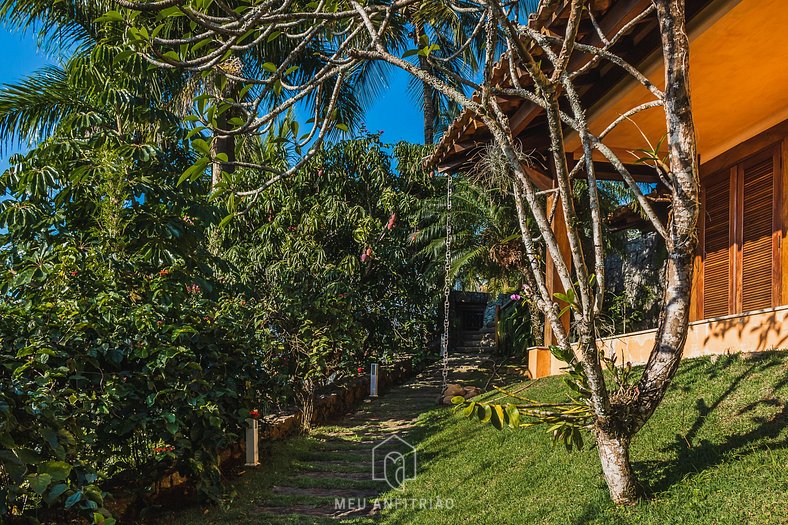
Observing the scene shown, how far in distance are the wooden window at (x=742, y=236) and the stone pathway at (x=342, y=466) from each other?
4087mm

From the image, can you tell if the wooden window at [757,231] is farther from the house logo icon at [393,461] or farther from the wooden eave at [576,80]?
the house logo icon at [393,461]

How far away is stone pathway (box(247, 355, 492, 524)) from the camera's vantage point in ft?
17.6

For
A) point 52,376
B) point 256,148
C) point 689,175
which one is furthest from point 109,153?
point 256,148

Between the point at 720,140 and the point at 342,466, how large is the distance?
621 centimetres

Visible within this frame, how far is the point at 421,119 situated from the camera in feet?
64.7

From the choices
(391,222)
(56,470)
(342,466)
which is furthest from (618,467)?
(391,222)

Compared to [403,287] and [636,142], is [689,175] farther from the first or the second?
[403,287]

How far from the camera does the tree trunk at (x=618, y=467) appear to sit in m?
3.44

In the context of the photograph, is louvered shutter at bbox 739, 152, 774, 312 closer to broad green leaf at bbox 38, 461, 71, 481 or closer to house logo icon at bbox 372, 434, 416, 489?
house logo icon at bbox 372, 434, 416, 489

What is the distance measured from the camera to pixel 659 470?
3.85 metres

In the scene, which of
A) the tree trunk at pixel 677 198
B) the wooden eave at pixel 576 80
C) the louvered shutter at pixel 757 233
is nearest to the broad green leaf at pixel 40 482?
the tree trunk at pixel 677 198

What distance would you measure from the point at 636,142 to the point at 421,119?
39.7 ft

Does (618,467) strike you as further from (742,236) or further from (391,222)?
(391,222)

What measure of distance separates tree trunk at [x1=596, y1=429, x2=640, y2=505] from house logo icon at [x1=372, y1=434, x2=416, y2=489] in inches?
108
